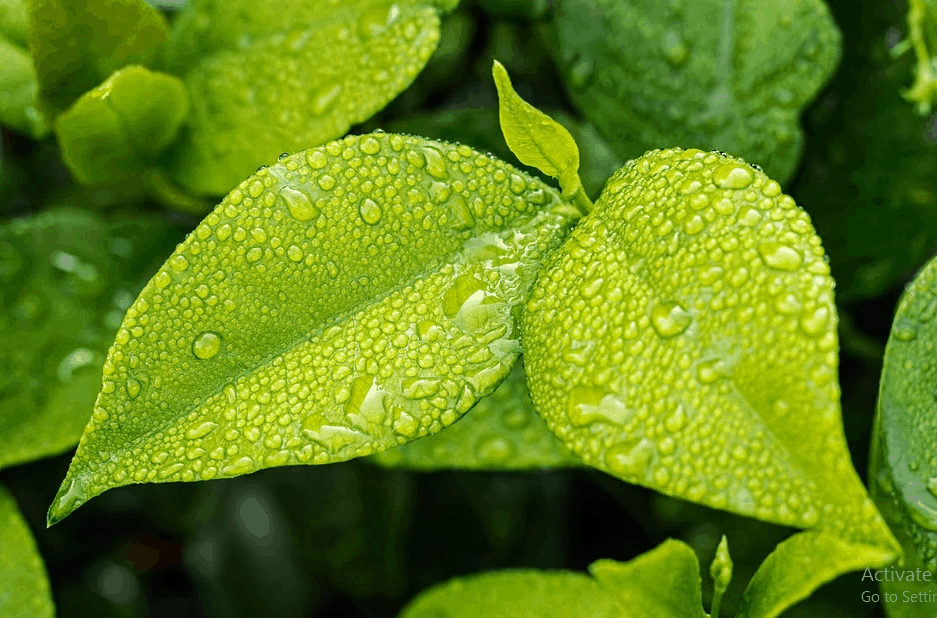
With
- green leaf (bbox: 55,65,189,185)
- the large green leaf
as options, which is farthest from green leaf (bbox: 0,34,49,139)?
the large green leaf

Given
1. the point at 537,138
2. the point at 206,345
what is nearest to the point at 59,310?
the point at 206,345

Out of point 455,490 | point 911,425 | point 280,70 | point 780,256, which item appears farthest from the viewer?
point 455,490

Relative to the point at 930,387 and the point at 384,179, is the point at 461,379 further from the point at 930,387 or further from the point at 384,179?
the point at 930,387

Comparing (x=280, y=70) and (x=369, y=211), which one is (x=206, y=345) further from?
(x=280, y=70)

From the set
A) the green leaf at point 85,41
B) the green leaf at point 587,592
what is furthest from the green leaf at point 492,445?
the green leaf at point 85,41

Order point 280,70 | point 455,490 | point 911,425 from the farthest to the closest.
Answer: point 455,490 → point 280,70 → point 911,425

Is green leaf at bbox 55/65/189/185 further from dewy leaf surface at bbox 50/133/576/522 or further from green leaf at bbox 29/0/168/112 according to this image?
dewy leaf surface at bbox 50/133/576/522

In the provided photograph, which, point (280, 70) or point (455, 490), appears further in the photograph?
point (455, 490)
